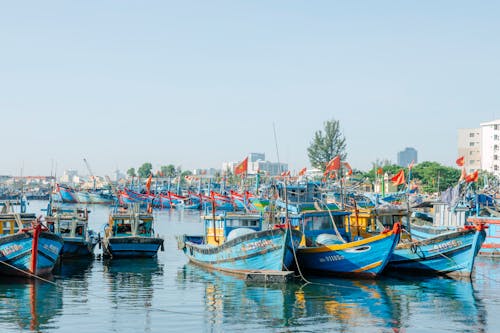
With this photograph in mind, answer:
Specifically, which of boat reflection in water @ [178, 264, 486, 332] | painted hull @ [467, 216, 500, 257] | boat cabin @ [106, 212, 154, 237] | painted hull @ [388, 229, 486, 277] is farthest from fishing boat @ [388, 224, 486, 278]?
boat cabin @ [106, 212, 154, 237]

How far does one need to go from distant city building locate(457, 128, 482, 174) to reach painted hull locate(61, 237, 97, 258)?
12266 cm

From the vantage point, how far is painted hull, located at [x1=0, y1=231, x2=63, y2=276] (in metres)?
30.4

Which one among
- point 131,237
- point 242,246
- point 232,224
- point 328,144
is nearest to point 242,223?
point 232,224

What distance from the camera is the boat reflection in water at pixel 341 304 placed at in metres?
23.1

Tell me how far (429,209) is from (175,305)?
55.9 m

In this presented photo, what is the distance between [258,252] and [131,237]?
11125 millimetres

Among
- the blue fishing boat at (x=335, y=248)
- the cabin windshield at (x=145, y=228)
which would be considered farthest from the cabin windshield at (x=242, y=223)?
the cabin windshield at (x=145, y=228)

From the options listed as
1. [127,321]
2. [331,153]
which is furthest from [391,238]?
[331,153]

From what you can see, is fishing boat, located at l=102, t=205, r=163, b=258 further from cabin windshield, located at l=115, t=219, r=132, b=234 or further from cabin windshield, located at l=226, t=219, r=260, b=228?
cabin windshield, located at l=226, t=219, r=260, b=228

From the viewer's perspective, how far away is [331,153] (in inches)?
5217

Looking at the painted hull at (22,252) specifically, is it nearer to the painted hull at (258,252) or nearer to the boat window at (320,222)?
the painted hull at (258,252)

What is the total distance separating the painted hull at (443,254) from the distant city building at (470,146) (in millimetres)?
121505

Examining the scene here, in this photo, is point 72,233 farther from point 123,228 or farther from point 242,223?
point 242,223

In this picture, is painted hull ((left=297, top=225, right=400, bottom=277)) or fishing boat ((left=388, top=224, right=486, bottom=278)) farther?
fishing boat ((left=388, top=224, right=486, bottom=278))
